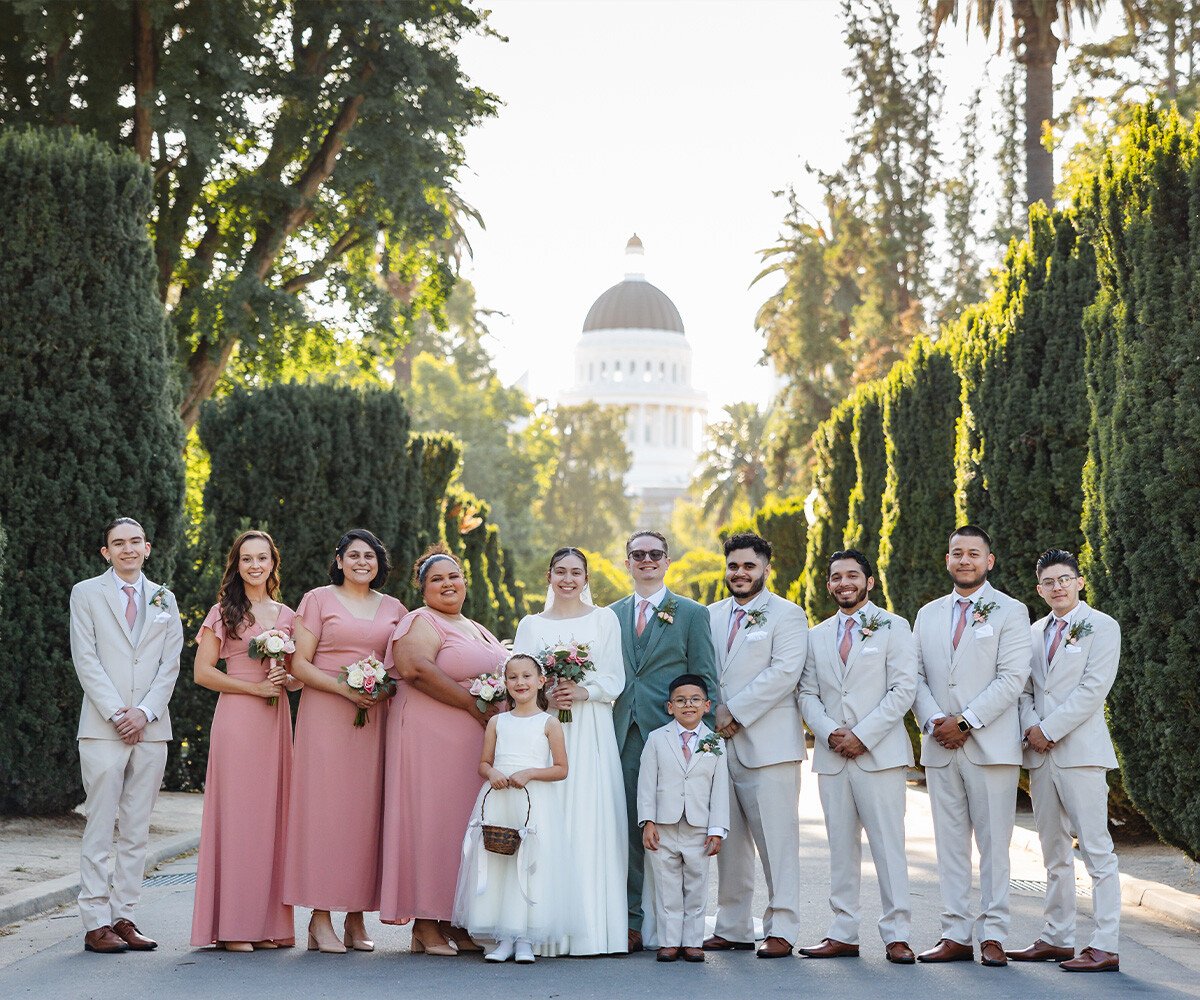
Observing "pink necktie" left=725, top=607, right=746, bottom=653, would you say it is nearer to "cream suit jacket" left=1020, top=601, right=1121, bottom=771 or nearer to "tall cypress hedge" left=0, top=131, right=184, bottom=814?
"cream suit jacket" left=1020, top=601, right=1121, bottom=771

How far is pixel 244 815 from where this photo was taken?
28.7 ft

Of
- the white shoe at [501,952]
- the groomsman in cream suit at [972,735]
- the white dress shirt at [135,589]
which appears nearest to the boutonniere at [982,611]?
the groomsman in cream suit at [972,735]

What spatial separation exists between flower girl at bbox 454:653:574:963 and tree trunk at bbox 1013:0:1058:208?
61.6 ft

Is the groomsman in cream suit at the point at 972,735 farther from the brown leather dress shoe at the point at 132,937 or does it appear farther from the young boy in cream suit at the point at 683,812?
the brown leather dress shoe at the point at 132,937

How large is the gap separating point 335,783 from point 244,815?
0.50 meters

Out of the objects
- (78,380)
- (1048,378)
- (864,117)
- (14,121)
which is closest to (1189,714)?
(1048,378)

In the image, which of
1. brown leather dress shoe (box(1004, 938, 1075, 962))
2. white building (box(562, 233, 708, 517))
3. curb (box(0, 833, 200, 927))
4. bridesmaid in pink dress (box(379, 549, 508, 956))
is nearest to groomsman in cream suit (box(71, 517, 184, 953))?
bridesmaid in pink dress (box(379, 549, 508, 956))

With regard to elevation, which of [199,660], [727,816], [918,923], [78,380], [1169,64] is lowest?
[918,923]

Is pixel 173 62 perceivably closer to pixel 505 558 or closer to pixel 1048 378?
pixel 1048 378

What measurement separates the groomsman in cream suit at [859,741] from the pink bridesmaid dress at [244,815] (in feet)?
9.25

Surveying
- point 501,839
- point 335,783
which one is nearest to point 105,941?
point 335,783

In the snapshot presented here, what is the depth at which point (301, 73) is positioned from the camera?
2300cm

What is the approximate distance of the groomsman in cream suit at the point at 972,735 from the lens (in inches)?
336

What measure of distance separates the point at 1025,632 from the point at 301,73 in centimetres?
1691
